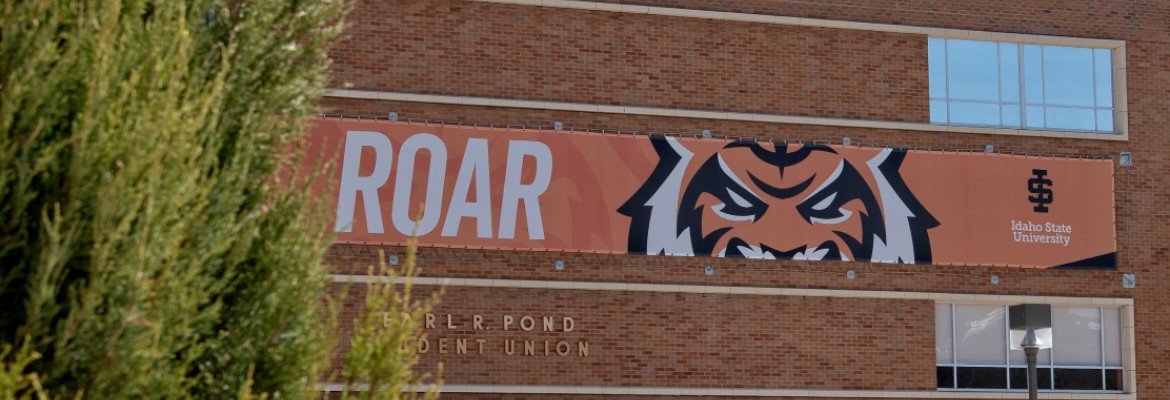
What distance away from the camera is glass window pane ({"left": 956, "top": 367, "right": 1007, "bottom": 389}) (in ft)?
82.4

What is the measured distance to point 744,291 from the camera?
24234mm

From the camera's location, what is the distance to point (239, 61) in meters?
10.3

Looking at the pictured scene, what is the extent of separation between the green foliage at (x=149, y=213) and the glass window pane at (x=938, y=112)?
16.8 metres

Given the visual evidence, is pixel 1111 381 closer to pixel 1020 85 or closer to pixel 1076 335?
pixel 1076 335

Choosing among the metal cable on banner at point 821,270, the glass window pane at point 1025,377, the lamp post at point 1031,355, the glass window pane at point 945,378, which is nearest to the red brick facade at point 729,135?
the metal cable on banner at point 821,270

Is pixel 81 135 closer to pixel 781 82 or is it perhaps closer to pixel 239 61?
pixel 239 61

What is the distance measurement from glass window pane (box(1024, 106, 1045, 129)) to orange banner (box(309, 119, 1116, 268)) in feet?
2.02

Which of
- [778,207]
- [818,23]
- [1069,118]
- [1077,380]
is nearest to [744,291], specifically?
[778,207]

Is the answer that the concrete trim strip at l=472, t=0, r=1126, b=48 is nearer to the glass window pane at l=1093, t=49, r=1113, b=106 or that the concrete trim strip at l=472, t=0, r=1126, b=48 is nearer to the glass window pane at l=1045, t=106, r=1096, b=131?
the glass window pane at l=1093, t=49, r=1113, b=106

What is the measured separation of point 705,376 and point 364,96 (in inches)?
251

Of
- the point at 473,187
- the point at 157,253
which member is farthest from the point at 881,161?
the point at 157,253

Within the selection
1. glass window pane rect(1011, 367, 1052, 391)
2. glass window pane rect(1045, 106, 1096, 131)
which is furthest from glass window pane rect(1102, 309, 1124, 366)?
glass window pane rect(1045, 106, 1096, 131)

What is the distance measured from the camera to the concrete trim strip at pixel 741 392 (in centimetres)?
2298

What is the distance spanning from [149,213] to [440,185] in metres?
14.6
